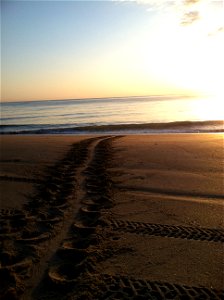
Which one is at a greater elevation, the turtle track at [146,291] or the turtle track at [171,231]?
the turtle track at [171,231]

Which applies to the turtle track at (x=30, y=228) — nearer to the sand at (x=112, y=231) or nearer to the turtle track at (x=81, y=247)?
the sand at (x=112, y=231)

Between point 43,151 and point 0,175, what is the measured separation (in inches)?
124

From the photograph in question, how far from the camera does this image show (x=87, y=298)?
10.9 ft

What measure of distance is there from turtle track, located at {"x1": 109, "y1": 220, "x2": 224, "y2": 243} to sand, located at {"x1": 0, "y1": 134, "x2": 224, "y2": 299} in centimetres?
1

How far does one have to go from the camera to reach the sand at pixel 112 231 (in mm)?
3545

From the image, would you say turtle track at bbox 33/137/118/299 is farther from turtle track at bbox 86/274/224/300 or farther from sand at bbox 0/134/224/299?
turtle track at bbox 86/274/224/300

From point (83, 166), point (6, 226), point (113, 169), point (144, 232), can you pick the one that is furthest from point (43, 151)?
point (144, 232)

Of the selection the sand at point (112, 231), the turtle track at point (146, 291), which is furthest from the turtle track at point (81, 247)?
the turtle track at point (146, 291)

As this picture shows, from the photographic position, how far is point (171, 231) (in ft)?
15.5

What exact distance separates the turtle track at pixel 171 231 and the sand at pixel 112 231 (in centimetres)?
1

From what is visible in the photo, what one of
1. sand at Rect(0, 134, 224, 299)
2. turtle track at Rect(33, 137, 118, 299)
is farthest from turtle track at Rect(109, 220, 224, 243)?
turtle track at Rect(33, 137, 118, 299)

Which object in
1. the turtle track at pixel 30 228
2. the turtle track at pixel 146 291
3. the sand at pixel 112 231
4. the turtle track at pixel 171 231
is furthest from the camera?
the turtle track at pixel 171 231

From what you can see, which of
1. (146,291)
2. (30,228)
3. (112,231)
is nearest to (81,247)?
(112,231)

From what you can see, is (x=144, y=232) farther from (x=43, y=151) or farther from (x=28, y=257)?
(x=43, y=151)
